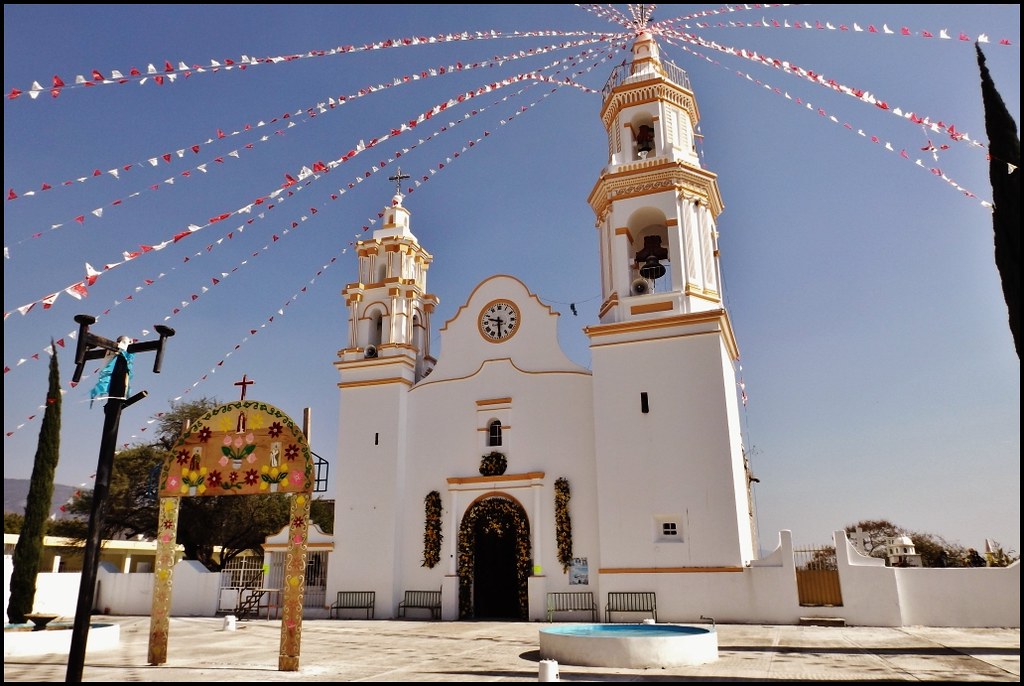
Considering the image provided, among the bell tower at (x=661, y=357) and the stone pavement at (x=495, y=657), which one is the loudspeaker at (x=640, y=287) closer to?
the bell tower at (x=661, y=357)

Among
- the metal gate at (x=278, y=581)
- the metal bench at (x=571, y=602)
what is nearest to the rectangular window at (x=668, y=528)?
the metal bench at (x=571, y=602)

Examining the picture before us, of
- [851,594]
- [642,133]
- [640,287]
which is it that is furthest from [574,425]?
[642,133]

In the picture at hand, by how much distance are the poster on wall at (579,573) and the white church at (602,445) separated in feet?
0.13

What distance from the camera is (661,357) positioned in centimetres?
2144

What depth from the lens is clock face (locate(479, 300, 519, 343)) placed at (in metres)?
24.3

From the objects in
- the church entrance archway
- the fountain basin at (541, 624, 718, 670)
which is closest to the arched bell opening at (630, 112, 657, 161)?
the church entrance archway

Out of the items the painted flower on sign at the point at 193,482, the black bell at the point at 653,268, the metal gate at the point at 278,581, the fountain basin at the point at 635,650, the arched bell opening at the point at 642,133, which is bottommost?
the fountain basin at the point at 635,650

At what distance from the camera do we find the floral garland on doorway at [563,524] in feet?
69.4

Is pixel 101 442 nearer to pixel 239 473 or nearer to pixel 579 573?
pixel 239 473

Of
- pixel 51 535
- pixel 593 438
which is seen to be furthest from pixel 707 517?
pixel 51 535

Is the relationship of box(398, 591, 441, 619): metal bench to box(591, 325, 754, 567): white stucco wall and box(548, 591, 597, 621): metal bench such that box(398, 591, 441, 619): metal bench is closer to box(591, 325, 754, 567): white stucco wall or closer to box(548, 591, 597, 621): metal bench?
box(548, 591, 597, 621): metal bench

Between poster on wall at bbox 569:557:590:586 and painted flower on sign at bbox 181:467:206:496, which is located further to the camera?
poster on wall at bbox 569:557:590:586

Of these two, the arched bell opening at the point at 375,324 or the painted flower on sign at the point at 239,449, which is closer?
the painted flower on sign at the point at 239,449

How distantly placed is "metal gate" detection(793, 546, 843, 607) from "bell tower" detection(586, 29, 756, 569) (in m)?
1.47
